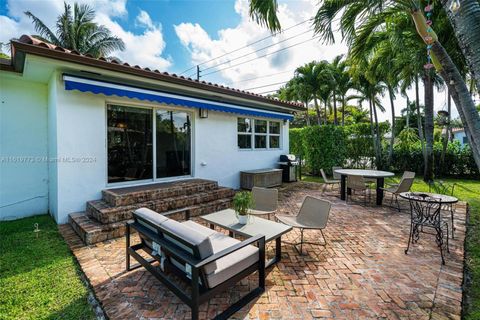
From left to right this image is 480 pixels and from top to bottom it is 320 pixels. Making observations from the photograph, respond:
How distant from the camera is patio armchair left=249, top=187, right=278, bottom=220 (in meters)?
7.13

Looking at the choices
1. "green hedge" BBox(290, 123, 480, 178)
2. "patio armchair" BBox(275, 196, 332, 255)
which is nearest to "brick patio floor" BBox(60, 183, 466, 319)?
"patio armchair" BBox(275, 196, 332, 255)

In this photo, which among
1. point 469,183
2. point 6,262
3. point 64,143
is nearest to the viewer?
point 6,262

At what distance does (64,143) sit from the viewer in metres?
7.36

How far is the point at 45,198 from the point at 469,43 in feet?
42.6

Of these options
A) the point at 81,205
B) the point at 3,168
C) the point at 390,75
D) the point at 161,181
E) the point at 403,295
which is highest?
the point at 390,75

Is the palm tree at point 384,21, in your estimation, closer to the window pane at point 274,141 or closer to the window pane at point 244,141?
the window pane at point 244,141

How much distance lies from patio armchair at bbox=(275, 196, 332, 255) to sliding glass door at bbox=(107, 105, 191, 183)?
601 centimetres

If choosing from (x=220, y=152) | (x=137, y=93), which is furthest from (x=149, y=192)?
(x=220, y=152)

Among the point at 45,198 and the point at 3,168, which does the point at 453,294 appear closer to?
the point at 45,198

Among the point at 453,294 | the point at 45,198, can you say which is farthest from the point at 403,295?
the point at 45,198

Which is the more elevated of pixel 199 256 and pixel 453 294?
pixel 199 256

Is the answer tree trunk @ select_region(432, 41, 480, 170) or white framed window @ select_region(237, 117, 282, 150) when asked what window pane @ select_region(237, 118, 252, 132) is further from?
tree trunk @ select_region(432, 41, 480, 170)

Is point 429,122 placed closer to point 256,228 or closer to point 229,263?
point 256,228

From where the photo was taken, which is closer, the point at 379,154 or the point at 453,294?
the point at 453,294
